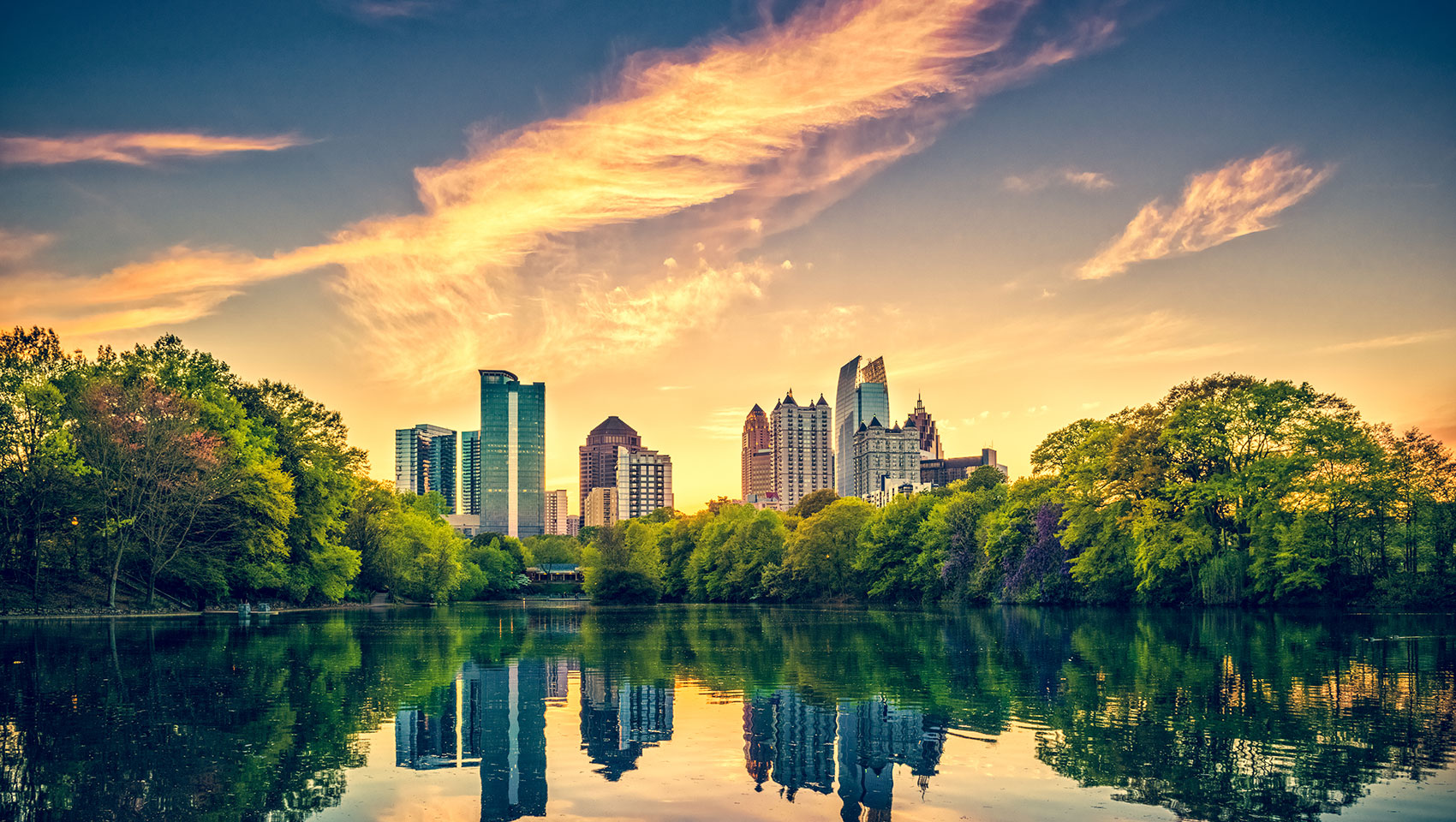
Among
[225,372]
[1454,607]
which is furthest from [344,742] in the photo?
[225,372]

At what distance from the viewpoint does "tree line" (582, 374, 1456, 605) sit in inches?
2210

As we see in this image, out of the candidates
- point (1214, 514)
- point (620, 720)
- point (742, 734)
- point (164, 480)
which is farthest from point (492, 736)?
point (1214, 514)

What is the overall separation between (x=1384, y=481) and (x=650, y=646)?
4263 centimetres

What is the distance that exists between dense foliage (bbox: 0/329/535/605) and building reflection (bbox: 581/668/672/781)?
4628 centimetres

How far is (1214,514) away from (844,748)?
5548 centimetres

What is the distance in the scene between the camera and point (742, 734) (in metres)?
16.5

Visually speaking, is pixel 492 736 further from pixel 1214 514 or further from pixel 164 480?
pixel 1214 514

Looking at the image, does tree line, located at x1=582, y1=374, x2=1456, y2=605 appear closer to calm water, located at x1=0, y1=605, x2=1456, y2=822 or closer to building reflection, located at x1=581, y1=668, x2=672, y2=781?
calm water, located at x1=0, y1=605, x2=1456, y2=822

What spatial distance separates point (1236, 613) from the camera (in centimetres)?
5269

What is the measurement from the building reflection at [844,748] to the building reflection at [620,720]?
1548 millimetres

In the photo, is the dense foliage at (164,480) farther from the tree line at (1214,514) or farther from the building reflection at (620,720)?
the tree line at (1214,514)

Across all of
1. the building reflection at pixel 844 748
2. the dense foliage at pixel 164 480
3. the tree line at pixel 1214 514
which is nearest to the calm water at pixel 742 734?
the building reflection at pixel 844 748

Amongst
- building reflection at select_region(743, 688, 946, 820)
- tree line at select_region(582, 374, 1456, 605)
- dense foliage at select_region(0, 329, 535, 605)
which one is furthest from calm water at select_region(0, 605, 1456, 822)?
dense foliage at select_region(0, 329, 535, 605)

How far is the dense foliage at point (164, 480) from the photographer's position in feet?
191
